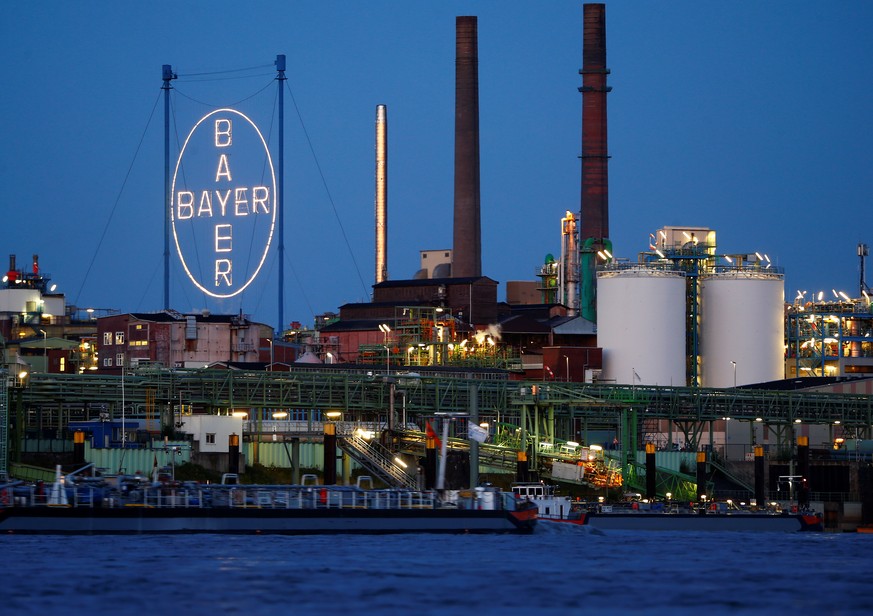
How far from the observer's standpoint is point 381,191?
19375cm

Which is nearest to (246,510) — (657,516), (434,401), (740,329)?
(657,516)

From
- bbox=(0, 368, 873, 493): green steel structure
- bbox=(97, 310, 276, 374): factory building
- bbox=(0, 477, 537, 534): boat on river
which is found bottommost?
bbox=(0, 477, 537, 534): boat on river

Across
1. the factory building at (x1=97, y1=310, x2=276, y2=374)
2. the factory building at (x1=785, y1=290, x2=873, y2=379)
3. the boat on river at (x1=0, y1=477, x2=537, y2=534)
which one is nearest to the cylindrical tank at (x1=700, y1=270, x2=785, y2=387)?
the factory building at (x1=785, y1=290, x2=873, y2=379)

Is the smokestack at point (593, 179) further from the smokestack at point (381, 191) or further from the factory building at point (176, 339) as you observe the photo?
the smokestack at point (381, 191)

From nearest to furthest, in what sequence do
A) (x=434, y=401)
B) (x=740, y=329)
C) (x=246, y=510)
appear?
(x=246, y=510), (x=434, y=401), (x=740, y=329)

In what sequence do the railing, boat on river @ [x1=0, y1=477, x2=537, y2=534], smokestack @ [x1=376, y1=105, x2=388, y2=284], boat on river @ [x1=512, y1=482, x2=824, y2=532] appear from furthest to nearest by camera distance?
smokestack @ [x1=376, y1=105, x2=388, y2=284]
boat on river @ [x1=512, y1=482, x2=824, y2=532]
the railing
boat on river @ [x1=0, y1=477, x2=537, y2=534]

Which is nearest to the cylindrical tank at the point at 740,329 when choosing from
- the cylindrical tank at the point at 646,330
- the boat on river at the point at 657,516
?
the cylindrical tank at the point at 646,330

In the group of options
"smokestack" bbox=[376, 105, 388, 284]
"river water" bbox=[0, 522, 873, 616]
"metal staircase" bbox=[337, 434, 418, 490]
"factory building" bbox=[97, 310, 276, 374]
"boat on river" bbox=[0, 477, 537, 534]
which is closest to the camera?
"river water" bbox=[0, 522, 873, 616]

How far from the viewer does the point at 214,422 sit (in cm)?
9581

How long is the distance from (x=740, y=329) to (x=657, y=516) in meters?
58.0

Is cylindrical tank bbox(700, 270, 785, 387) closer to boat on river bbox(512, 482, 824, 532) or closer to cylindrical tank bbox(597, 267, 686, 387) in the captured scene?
cylindrical tank bbox(597, 267, 686, 387)

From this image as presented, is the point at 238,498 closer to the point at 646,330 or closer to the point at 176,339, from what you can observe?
the point at 176,339

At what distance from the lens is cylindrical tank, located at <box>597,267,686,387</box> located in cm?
13138

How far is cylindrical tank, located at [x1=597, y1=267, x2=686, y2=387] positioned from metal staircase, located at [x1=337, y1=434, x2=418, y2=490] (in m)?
→ 41.9
